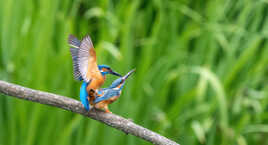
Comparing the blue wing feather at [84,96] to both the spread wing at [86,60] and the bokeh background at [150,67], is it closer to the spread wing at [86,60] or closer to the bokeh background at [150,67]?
the spread wing at [86,60]

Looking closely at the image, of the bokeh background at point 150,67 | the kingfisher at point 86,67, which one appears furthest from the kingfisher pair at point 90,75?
the bokeh background at point 150,67

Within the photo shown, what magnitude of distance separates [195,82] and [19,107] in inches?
36.2

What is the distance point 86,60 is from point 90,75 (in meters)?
0.02

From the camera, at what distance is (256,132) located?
195cm

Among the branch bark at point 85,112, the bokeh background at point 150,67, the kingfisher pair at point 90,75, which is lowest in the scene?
the branch bark at point 85,112

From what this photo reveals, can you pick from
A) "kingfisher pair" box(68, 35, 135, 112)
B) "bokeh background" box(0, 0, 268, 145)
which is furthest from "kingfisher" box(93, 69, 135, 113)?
"bokeh background" box(0, 0, 268, 145)

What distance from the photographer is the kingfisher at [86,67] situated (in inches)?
22.5

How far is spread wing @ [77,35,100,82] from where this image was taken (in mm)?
571

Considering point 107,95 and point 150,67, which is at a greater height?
point 150,67

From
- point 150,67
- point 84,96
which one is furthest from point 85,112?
point 150,67

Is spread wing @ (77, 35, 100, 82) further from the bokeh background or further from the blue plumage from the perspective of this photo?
the bokeh background

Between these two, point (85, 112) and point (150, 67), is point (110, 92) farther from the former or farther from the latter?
point (150, 67)

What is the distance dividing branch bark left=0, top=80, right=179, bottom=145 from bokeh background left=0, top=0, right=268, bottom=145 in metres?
0.71

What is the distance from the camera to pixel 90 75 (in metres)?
0.58
